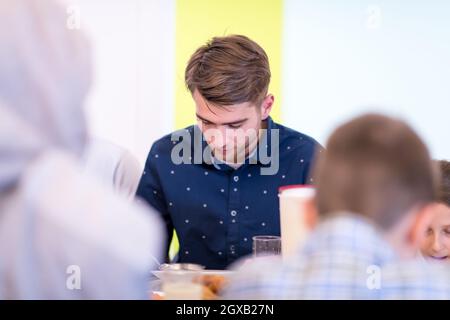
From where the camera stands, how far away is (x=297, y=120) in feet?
5.92

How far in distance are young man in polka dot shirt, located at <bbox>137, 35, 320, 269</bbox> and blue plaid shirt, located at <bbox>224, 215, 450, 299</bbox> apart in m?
0.71

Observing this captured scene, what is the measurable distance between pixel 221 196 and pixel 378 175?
824 millimetres

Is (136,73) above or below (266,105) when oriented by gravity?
above

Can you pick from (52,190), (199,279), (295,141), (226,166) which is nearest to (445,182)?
(295,141)

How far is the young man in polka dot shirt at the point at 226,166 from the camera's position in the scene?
55.3 inches

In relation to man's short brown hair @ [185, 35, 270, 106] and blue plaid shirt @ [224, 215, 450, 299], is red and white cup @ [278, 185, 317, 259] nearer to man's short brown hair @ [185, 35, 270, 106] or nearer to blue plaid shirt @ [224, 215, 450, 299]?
blue plaid shirt @ [224, 215, 450, 299]

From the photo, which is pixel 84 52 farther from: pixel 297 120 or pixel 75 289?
pixel 297 120

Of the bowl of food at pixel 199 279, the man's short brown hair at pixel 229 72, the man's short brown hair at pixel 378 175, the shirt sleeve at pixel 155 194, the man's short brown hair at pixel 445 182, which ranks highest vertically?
the man's short brown hair at pixel 229 72

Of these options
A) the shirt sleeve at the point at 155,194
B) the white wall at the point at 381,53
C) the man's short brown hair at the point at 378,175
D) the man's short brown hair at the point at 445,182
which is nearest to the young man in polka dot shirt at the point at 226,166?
the shirt sleeve at the point at 155,194

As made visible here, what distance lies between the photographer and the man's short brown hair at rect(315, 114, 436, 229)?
692 millimetres

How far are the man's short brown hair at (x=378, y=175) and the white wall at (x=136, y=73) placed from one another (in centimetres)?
117

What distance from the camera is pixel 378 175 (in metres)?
0.69

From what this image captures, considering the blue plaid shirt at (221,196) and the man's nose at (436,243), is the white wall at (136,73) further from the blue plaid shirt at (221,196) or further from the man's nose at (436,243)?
the man's nose at (436,243)

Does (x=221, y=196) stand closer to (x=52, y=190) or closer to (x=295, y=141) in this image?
(x=295, y=141)
